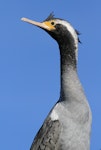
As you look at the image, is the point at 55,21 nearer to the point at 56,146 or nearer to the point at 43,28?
the point at 43,28

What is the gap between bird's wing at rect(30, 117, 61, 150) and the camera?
9.36 meters

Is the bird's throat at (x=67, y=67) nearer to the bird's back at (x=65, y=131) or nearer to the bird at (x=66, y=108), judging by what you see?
the bird at (x=66, y=108)

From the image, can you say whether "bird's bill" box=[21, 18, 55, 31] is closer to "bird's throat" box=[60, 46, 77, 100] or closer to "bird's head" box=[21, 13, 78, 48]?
"bird's head" box=[21, 13, 78, 48]

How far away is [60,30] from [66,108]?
1.48 m

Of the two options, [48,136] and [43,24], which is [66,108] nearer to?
[48,136]

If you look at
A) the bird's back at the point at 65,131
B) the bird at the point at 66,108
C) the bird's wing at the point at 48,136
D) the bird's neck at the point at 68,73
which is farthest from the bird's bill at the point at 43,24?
the bird's wing at the point at 48,136

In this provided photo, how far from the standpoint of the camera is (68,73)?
966 cm

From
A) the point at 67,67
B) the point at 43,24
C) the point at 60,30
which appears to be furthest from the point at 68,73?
the point at 43,24

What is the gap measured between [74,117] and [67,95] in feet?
1.47

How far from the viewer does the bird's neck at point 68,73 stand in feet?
31.1

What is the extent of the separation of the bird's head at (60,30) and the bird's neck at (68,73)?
138 mm

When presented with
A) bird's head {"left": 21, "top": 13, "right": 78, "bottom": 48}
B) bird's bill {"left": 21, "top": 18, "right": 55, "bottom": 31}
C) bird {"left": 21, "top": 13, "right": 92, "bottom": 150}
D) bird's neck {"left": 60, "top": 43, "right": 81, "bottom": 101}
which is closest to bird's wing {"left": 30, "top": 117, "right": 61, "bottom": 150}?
bird {"left": 21, "top": 13, "right": 92, "bottom": 150}

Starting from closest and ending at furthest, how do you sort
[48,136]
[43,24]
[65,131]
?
[65,131]
[48,136]
[43,24]

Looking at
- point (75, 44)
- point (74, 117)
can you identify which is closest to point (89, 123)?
point (74, 117)
